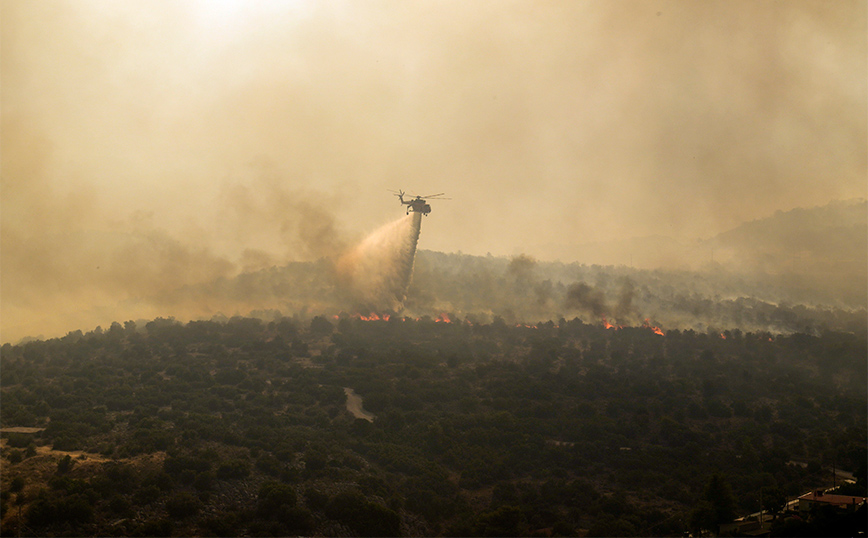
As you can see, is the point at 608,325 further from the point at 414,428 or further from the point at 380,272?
the point at 414,428

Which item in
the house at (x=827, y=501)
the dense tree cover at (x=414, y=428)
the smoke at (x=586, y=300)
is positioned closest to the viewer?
the house at (x=827, y=501)

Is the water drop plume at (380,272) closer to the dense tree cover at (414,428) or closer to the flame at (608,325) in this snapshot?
the dense tree cover at (414,428)

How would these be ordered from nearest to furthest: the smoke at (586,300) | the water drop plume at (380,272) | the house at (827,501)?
the house at (827,501) → the water drop plume at (380,272) → the smoke at (586,300)

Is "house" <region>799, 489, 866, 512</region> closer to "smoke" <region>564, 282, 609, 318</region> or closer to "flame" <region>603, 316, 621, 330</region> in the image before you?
"flame" <region>603, 316, 621, 330</region>

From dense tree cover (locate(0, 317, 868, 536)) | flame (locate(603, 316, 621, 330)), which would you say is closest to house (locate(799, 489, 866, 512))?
dense tree cover (locate(0, 317, 868, 536))

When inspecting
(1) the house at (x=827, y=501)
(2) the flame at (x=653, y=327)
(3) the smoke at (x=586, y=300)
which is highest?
(3) the smoke at (x=586, y=300)

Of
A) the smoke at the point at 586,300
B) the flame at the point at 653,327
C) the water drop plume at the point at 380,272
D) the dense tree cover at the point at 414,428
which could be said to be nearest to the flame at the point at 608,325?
the smoke at the point at 586,300

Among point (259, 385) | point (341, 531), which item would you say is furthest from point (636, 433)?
point (259, 385)

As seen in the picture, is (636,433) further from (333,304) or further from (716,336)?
(333,304)
